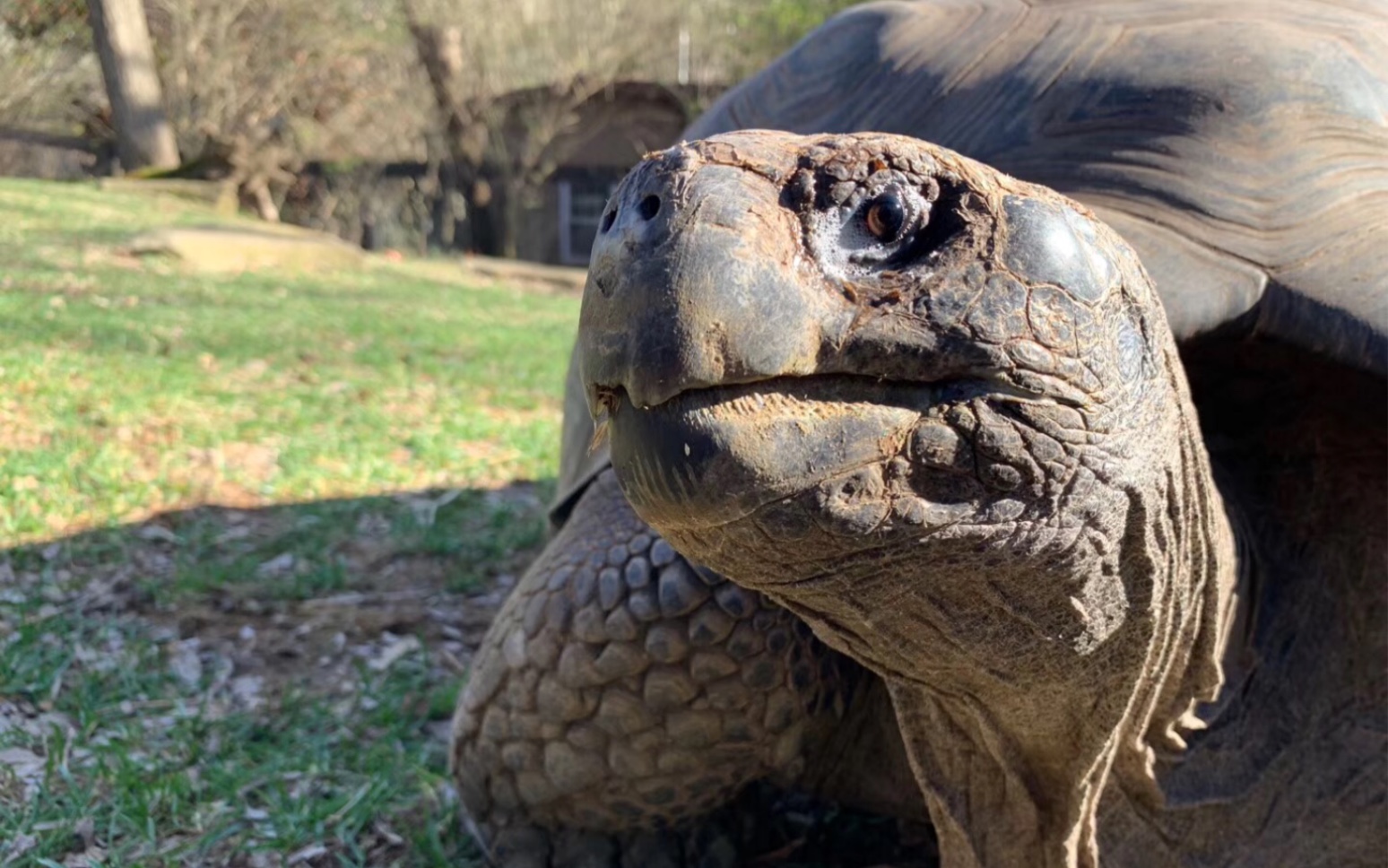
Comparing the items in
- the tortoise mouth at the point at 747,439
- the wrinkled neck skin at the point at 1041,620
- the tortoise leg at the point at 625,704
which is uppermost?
the tortoise mouth at the point at 747,439

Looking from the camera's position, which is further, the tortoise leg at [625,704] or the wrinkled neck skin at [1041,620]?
the tortoise leg at [625,704]

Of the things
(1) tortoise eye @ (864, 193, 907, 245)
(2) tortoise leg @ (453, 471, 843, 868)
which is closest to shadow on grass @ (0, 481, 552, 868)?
(2) tortoise leg @ (453, 471, 843, 868)

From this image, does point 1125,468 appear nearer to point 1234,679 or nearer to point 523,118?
point 1234,679

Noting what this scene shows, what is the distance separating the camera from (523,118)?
15.3 metres

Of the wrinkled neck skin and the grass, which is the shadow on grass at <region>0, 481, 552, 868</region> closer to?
the grass

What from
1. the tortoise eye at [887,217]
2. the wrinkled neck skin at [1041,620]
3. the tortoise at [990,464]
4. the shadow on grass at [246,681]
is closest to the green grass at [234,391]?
the shadow on grass at [246,681]

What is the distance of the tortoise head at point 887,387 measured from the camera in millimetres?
813

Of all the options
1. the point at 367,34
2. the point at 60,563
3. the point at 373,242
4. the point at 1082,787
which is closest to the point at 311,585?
the point at 60,563

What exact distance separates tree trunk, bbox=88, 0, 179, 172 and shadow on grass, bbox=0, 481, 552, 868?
11.7m

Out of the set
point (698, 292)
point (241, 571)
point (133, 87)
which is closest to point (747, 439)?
point (698, 292)

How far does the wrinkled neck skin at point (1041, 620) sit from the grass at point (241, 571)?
0.91 m

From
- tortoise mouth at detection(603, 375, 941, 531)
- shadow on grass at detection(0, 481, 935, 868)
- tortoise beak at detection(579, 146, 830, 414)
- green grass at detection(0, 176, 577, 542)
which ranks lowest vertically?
green grass at detection(0, 176, 577, 542)

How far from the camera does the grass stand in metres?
1.89

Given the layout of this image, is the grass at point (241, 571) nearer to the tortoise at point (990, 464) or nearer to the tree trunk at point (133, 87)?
the tortoise at point (990, 464)
